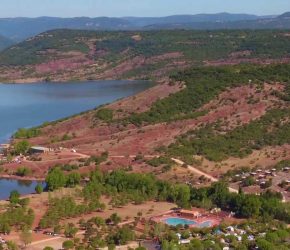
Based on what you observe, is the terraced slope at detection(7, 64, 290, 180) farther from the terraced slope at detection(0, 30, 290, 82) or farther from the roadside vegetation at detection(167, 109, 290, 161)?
the terraced slope at detection(0, 30, 290, 82)

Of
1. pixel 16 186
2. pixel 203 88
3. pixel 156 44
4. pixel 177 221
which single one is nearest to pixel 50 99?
pixel 203 88

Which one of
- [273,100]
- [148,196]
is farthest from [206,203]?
[273,100]

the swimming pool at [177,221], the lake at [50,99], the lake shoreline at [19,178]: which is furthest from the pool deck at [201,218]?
the lake at [50,99]

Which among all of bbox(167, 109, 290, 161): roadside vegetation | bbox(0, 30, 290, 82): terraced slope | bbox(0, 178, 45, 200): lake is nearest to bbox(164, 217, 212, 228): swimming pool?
bbox(0, 178, 45, 200): lake

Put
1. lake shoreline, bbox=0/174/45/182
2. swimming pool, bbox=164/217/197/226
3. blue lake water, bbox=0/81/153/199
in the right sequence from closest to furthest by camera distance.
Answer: swimming pool, bbox=164/217/197/226 → lake shoreline, bbox=0/174/45/182 → blue lake water, bbox=0/81/153/199

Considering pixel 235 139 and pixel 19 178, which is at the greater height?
pixel 235 139

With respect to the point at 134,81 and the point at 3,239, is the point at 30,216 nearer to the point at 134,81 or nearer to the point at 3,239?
the point at 3,239

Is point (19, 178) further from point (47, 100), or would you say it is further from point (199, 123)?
point (47, 100)
